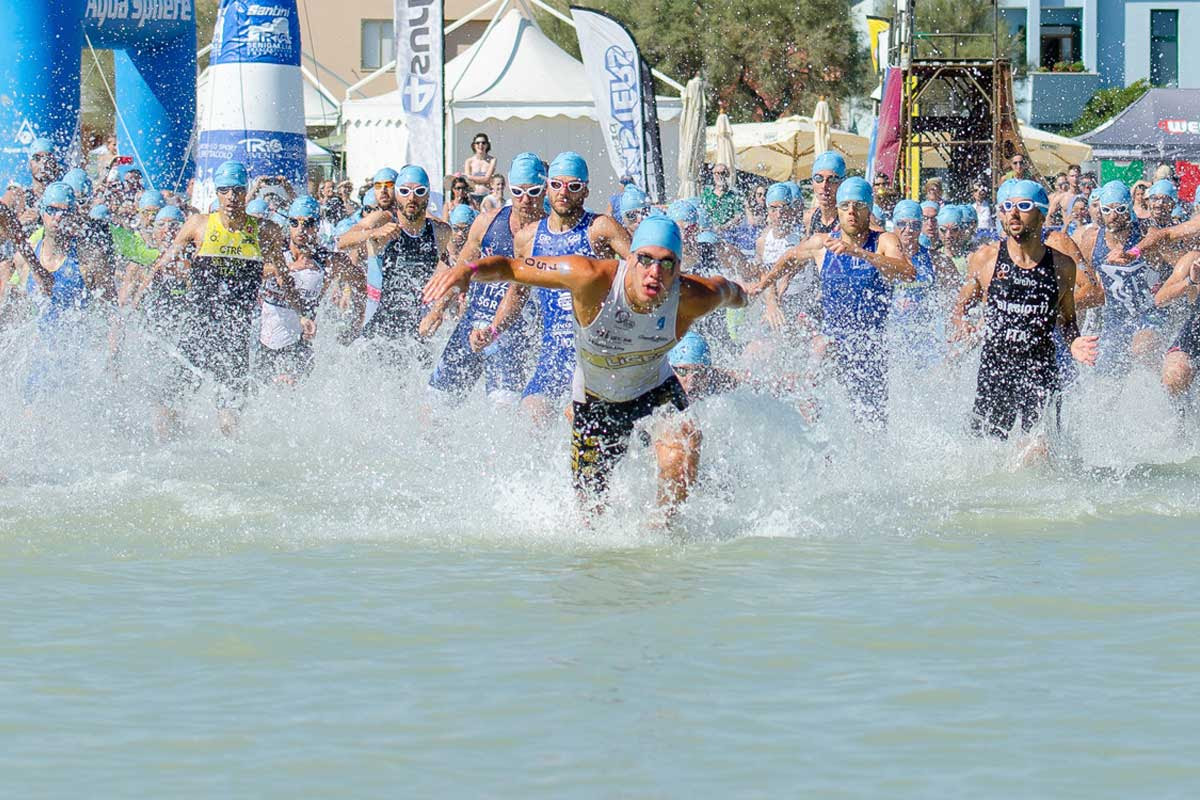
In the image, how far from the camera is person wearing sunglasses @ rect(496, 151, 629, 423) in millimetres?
8203

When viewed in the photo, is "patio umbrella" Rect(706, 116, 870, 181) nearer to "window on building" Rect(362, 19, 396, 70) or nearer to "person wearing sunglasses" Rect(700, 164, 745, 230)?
"person wearing sunglasses" Rect(700, 164, 745, 230)

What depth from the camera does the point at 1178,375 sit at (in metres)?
9.93

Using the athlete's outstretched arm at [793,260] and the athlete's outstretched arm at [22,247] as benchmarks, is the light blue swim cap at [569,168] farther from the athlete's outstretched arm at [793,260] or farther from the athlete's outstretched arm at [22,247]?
the athlete's outstretched arm at [22,247]

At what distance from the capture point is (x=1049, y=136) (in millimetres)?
27266

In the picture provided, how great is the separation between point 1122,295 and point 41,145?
901 centimetres

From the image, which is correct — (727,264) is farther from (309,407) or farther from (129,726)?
(129,726)

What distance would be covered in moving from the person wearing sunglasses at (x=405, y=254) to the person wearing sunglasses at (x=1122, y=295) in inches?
154

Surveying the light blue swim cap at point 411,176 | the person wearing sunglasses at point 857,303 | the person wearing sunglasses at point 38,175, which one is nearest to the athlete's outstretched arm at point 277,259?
the light blue swim cap at point 411,176

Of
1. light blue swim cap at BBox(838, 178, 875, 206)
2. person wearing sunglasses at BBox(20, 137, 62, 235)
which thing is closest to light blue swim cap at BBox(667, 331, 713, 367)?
light blue swim cap at BBox(838, 178, 875, 206)

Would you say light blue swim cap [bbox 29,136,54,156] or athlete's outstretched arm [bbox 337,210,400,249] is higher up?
light blue swim cap [bbox 29,136,54,156]

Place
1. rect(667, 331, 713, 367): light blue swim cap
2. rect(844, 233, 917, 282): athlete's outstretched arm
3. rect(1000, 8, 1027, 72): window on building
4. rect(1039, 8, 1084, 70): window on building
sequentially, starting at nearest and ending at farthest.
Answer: rect(667, 331, 713, 367): light blue swim cap → rect(844, 233, 917, 282): athlete's outstretched arm → rect(1000, 8, 1027, 72): window on building → rect(1039, 8, 1084, 70): window on building

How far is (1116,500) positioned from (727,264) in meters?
3.77

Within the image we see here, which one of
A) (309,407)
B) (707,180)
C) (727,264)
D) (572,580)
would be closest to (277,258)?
(309,407)

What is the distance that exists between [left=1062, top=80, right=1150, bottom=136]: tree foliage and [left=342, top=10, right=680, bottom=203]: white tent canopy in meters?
17.2
